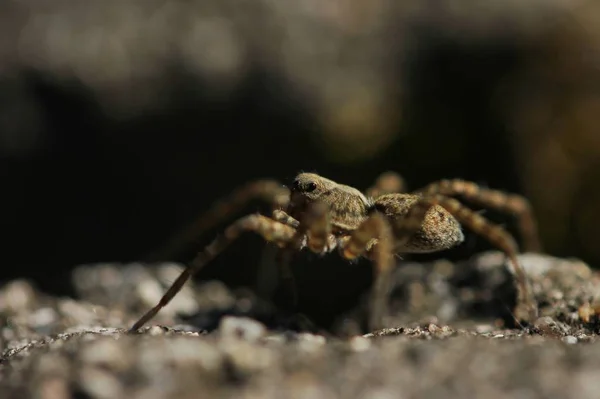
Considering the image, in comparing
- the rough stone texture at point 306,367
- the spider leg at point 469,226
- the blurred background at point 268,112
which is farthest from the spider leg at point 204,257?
the blurred background at point 268,112

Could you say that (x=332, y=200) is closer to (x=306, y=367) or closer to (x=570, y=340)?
(x=570, y=340)

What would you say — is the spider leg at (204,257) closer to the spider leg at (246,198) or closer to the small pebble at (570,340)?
the spider leg at (246,198)

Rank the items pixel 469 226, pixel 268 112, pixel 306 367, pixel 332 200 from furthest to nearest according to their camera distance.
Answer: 1. pixel 268 112
2. pixel 332 200
3. pixel 469 226
4. pixel 306 367

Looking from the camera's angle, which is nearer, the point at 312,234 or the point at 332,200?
the point at 312,234

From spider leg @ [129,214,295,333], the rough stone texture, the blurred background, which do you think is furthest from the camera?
the blurred background

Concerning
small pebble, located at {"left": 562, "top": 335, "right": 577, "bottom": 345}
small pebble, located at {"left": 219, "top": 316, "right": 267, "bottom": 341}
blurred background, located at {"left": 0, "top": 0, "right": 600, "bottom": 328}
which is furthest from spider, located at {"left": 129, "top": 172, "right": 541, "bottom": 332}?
blurred background, located at {"left": 0, "top": 0, "right": 600, "bottom": 328}

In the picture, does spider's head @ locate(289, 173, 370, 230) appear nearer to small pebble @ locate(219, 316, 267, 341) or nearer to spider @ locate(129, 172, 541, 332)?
spider @ locate(129, 172, 541, 332)

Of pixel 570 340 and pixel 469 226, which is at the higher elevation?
pixel 469 226

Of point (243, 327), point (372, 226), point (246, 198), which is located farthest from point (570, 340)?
point (246, 198)
